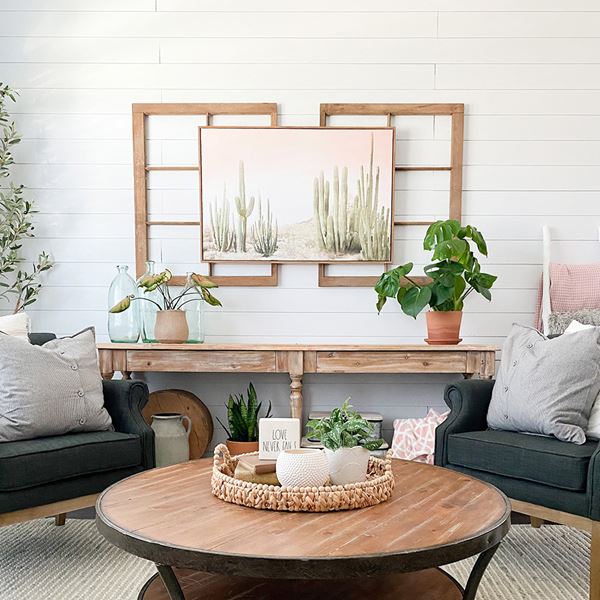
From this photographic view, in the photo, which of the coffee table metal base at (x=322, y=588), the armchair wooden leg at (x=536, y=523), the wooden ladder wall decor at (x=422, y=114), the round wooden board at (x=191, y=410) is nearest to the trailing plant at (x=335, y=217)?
the wooden ladder wall decor at (x=422, y=114)

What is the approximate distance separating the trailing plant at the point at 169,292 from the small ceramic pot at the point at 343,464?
1999 millimetres

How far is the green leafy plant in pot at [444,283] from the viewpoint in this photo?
3672 mm

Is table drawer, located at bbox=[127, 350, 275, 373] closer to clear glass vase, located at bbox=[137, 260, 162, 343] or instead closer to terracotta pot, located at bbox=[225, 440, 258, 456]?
clear glass vase, located at bbox=[137, 260, 162, 343]

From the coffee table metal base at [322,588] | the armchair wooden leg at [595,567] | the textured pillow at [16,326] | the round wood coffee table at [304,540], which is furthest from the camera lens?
the textured pillow at [16,326]

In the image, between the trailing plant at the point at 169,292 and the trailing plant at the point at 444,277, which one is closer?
the trailing plant at the point at 444,277

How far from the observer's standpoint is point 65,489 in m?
2.68

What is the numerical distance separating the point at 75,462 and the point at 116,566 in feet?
1.40

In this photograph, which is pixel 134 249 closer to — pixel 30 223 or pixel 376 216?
pixel 30 223

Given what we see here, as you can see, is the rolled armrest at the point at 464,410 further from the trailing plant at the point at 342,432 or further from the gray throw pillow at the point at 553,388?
the trailing plant at the point at 342,432

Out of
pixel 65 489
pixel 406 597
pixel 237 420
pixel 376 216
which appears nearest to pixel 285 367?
pixel 237 420

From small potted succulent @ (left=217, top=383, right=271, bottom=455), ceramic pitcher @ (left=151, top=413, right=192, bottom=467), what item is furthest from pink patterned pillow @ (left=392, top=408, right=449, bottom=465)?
ceramic pitcher @ (left=151, top=413, right=192, bottom=467)

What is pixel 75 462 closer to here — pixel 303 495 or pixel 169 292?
pixel 303 495

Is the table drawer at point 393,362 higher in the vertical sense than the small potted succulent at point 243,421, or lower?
higher

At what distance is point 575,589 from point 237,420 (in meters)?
1.84
